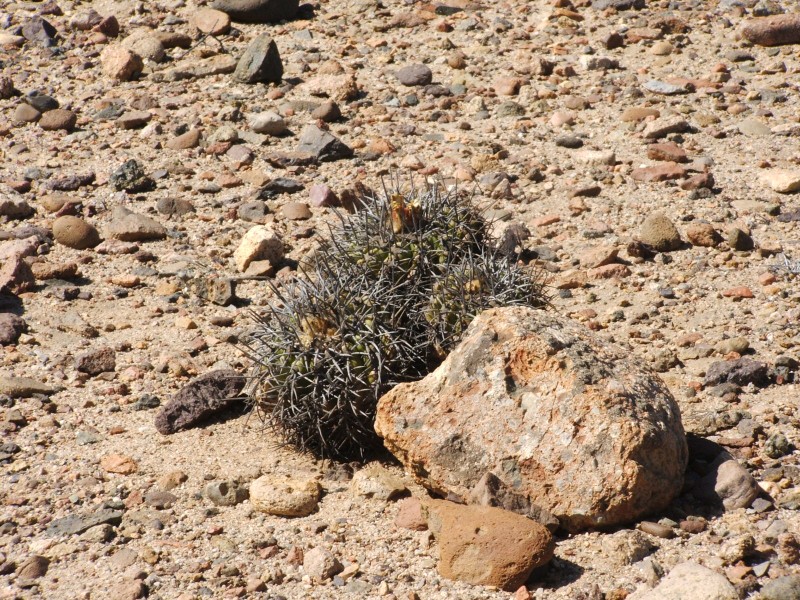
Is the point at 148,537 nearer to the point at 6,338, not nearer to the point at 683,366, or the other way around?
the point at 6,338

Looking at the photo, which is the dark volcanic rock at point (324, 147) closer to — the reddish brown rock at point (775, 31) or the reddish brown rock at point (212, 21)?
the reddish brown rock at point (212, 21)

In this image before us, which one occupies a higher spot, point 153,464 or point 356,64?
point 356,64

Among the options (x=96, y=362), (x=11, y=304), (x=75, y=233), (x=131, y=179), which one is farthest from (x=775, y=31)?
Result: (x=11, y=304)

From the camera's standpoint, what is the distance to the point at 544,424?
154 inches

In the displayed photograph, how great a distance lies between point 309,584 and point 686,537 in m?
1.51

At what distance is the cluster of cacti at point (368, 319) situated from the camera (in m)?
4.38

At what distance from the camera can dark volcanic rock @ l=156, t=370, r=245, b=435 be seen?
16.4 feet

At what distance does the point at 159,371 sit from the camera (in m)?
5.51

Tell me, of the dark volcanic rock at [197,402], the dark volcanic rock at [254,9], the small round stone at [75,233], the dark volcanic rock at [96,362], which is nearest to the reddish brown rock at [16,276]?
the small round stone at [75,233]

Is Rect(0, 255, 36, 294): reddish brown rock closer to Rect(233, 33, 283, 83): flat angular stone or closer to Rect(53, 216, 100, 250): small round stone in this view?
Rect(53, 216, 100, 250): small round stone

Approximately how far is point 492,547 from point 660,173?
4204mm

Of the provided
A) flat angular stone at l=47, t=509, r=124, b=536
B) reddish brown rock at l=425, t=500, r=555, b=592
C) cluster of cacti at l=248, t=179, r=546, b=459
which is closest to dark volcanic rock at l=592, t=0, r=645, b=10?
cluster of cacti at l=248, t=179, r=546, b=459

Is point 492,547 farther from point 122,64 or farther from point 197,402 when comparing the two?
point 122,64

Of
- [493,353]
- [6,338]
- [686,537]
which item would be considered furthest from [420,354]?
[6,338]
